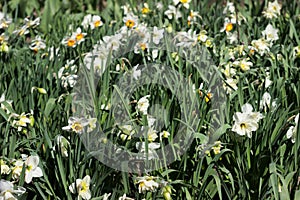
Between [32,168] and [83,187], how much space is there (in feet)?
0.62

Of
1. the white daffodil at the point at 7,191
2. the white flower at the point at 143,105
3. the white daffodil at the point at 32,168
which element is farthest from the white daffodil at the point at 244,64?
the white daffodil at the point at 7,191

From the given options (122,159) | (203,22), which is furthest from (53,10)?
(122,159)

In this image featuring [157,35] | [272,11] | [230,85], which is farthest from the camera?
A: [272,11]

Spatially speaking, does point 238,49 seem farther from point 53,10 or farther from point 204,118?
point 53,10

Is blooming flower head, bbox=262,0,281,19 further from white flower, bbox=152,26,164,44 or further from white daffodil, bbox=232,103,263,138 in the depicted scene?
white daffodil, bbox=232,103,263,138

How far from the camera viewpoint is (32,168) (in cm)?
201

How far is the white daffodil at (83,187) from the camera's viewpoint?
198 cm

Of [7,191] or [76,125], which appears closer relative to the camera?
[7,191]

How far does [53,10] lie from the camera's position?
14.1 ft

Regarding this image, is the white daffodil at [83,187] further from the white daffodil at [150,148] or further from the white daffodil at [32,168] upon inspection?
the white daffodil at [150,148]

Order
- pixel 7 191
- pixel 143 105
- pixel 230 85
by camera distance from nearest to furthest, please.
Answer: pixel 7 191
pixel 143 105
pixel 230 85

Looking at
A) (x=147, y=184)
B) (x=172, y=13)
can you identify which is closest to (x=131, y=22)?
(x=172, y=13)

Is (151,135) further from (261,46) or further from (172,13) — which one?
(172,13)

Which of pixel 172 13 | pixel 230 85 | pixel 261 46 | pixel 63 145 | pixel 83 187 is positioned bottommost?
pixel 83 187
